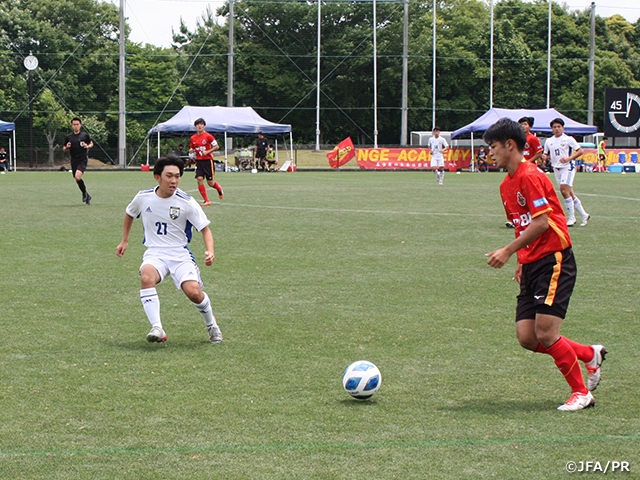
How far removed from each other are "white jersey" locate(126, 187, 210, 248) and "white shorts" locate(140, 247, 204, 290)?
0.07 meters

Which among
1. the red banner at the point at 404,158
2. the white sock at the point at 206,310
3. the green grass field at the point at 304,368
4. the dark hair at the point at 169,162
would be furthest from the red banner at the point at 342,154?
the white sock at the point at 206,310

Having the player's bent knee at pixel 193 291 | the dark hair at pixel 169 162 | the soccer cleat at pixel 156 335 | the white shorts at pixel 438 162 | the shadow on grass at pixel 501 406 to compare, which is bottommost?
the shadow on grass at pixel 501 406

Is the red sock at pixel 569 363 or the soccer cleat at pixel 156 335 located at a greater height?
the red sock at pixel 569 363

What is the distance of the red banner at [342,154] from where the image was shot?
4906cm

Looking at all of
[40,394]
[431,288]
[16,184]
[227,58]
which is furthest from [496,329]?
[227,58]

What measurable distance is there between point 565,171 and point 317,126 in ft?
127

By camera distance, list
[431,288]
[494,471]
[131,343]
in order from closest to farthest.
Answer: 1. [494,471]
2. [131,343]
3. [431,288]

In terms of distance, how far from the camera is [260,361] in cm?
661

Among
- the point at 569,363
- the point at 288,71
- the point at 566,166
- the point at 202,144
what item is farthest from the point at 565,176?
the point at 288,71

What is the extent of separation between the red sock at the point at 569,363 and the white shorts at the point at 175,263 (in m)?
3.08

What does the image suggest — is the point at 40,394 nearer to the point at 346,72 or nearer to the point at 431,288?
the point at 431,288

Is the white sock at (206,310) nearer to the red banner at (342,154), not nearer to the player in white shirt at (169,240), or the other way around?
the player in white shirt at (169,240)

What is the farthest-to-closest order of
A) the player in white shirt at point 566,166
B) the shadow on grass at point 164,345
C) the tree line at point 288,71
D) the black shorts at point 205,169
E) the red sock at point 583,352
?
1. the tree line at point 288,71
2. the black shorts at point 205,169
3. the player in white shirt at point 566,166
4. the shadow on grass at point 164,345
5. the red sock at point 583,352

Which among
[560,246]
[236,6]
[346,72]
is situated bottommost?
[560,246]
